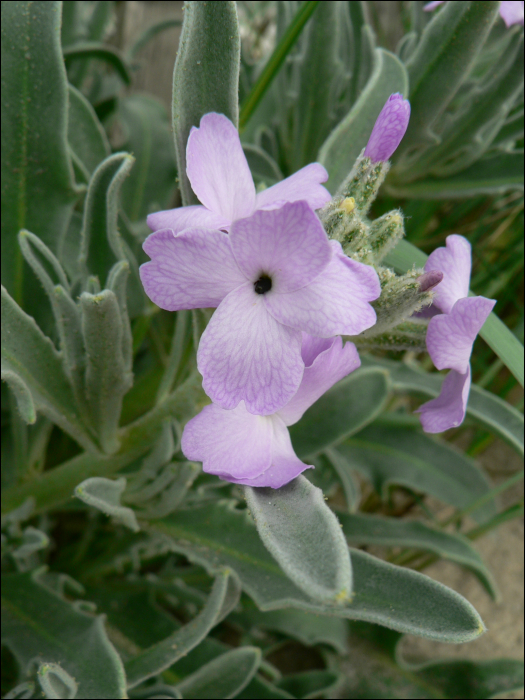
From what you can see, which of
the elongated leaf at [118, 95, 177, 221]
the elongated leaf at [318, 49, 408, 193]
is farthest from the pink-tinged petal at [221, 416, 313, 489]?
the elongated leaf at [118, 95, 177, 221]

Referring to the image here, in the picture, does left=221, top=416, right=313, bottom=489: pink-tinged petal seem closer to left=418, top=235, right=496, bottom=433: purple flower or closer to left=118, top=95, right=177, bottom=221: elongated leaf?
left=418, top=235, right=496, bottom=433: purple flower

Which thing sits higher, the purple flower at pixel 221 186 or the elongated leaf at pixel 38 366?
the purple flower at pixel 221 186

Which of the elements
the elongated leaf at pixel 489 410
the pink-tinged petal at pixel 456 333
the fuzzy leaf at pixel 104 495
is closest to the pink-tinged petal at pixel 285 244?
the pink-tinged petal at pixel 456 333

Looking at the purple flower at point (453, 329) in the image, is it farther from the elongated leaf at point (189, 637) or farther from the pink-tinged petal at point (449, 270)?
the elongated leaf at point (189, 637)

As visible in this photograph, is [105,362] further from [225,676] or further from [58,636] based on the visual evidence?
[225,676]

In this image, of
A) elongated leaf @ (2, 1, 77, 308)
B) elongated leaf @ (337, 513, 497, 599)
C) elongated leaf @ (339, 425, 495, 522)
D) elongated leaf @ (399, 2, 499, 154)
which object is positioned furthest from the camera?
elongated leaf @ (339, 425, 495, 522)

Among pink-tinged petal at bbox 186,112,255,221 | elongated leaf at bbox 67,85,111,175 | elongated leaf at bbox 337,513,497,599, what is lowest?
elongated leaf at bbox 337,513,497,599
